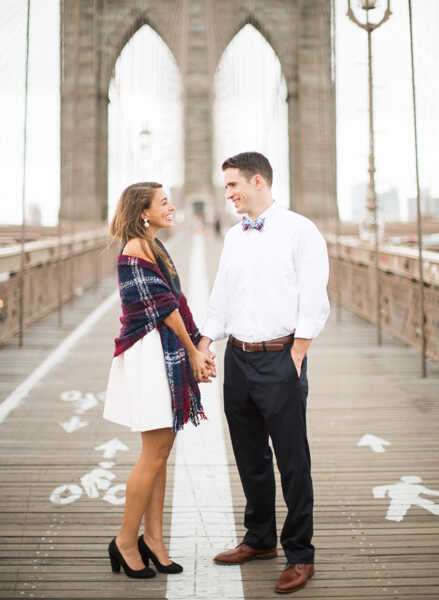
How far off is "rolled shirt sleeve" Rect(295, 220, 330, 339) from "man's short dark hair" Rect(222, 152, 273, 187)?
211 millimetres

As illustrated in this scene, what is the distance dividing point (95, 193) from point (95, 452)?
125 ft

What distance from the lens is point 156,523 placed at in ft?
8.40

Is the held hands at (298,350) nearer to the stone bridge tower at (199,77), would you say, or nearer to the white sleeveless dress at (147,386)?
the white sleeveless dress at (147,386)

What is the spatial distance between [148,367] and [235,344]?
0.30 metres

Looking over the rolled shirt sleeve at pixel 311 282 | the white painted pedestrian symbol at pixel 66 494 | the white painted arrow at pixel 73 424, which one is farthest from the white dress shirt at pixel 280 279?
the white painted arrow at pixel 73 424

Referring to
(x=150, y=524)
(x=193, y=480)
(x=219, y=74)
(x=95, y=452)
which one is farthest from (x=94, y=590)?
(x=219, y=74)

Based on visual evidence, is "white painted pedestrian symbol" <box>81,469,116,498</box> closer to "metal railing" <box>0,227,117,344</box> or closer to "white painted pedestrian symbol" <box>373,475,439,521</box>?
"white painted pedestrian symbol" <box>373,475,439,521</box>

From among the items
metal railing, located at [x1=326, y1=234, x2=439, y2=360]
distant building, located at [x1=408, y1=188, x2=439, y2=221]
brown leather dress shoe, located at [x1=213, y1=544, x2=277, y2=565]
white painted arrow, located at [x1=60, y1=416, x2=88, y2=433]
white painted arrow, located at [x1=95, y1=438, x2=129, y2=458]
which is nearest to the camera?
brown leather dress shoe, located at [x1=213, y1=544, x2=277, y2=565]

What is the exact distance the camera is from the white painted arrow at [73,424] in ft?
14.4

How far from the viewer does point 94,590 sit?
7.90ft

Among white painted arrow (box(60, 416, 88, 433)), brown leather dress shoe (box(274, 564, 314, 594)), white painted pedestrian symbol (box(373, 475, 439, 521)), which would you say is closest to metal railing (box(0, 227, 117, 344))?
white painted arrow (box(60, 416, 88, 433))

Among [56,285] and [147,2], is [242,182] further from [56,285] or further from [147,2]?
[147,2]

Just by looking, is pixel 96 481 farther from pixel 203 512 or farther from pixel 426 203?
pixel 426 203

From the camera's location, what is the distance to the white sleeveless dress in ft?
7.98
